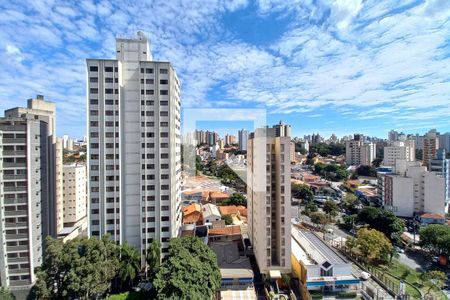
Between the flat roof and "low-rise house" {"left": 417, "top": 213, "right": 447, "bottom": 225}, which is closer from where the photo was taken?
the flat roof

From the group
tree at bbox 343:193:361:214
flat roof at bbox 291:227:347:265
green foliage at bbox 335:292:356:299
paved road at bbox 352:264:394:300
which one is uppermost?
flat roof at bbox 291:227:347:265

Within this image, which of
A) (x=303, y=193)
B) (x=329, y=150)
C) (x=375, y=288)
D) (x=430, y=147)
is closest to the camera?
(x=375, y=288)

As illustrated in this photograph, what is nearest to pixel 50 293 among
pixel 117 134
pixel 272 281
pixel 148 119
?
pixel 117 134

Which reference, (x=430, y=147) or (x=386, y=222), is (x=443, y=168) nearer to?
(x=386, y=222)

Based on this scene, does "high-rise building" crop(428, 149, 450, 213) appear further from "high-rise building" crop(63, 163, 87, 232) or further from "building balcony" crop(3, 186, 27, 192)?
"high-rise building" crop(63, 163, 87, 232)

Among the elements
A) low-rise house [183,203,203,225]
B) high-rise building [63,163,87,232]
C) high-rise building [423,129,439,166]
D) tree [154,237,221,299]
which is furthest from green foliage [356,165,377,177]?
high-rise building [63,163,87,232]

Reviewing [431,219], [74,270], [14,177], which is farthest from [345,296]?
[14,177]
